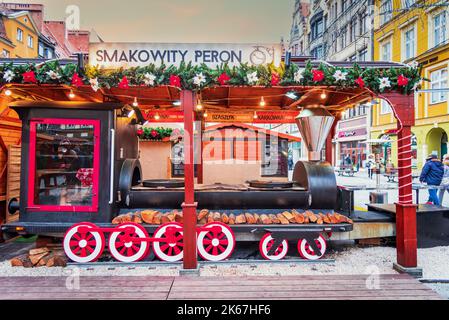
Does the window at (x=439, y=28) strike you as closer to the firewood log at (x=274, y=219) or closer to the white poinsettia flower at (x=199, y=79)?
the firewood log at (x=274, y=219)

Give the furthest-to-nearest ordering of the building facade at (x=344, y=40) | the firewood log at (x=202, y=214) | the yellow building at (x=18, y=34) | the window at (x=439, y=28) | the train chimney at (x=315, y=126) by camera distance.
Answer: the building facade at (x=344, y=40) → the yellow building at (x=18, y=34) → the window at (x=439, y=28) → the train chimney at (x=315, y=126) → the firewood log at (x=202, y=214)

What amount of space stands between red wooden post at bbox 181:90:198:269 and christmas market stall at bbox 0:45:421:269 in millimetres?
14

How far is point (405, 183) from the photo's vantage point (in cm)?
449

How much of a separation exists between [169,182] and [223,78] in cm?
227

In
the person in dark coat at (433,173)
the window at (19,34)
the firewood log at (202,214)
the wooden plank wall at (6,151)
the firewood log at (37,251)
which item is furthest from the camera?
the window at (19,34)

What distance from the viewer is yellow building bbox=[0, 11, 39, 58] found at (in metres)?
23.6

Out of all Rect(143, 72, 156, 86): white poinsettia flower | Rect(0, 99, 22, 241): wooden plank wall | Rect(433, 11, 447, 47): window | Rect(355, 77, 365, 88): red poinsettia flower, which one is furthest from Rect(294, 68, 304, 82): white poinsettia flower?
Rect(433, 11, 447, 47): window

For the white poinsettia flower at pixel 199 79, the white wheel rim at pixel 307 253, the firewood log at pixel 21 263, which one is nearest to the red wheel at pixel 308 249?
the white wheel rim at pixel 307 253

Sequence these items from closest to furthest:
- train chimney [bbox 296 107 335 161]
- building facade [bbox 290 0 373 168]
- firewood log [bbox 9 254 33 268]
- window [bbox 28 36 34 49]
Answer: firewood log [bbox 9 254 33 268] → train chimney [bbox 296 107 335 161] → building facade [bbox 290 0 373 168] → window [bbox 28 36 34 49]

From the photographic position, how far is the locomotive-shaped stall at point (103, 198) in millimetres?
4773

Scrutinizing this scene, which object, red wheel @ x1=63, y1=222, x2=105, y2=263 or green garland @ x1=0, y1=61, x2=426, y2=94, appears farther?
red wheel @ x1=63, y1=222, x2=105, y2=263

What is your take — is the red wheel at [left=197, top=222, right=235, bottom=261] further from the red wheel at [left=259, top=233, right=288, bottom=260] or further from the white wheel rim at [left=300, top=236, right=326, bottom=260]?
the white wheel rim at [left=300, top=236, right=326, bottom=260]

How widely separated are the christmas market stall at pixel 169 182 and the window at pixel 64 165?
16 mm
